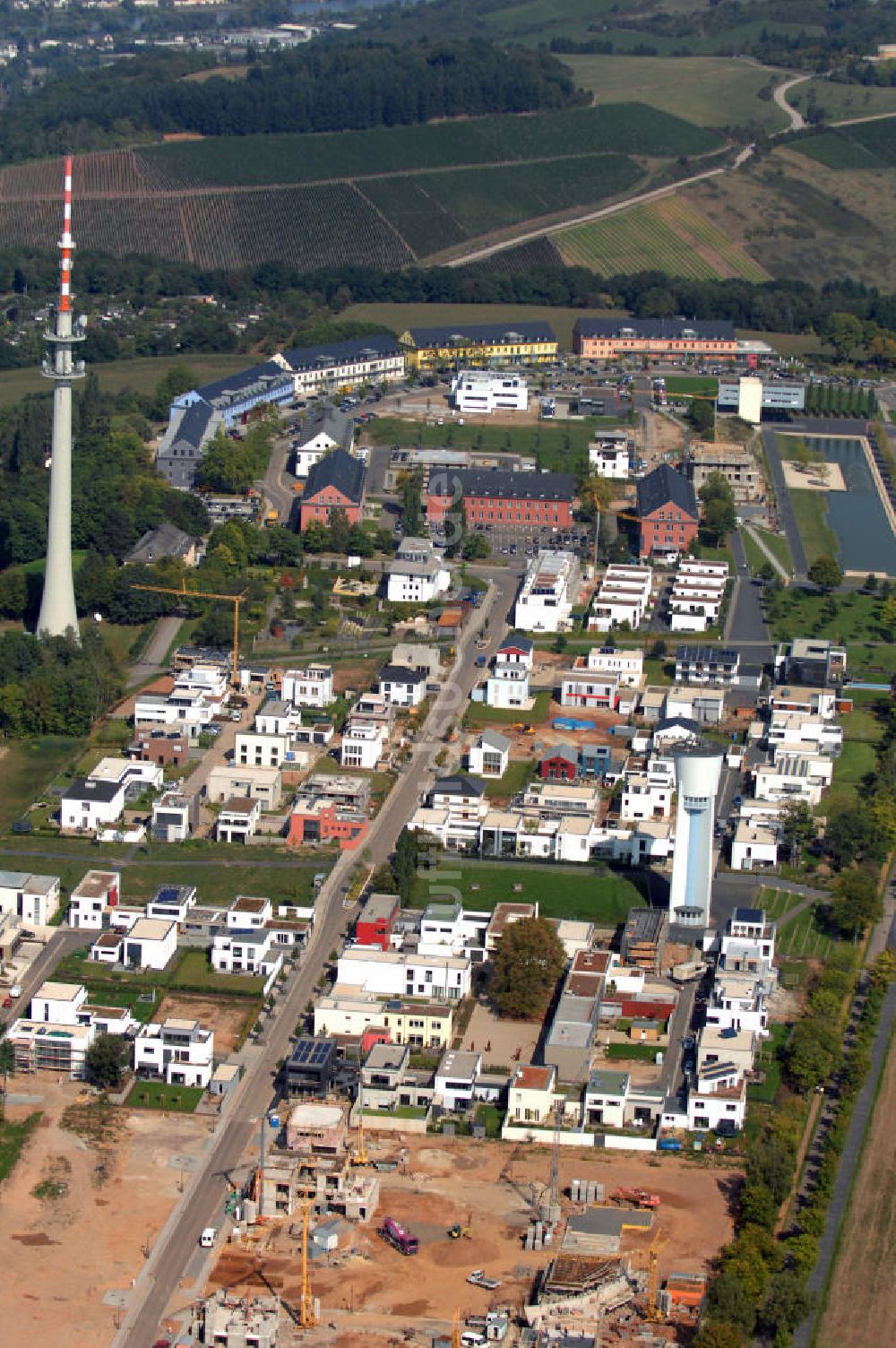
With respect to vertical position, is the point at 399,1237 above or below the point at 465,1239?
above

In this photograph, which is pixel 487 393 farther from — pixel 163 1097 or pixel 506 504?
pixel 163 1097

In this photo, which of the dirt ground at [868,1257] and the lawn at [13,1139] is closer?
the dirt ground at [868,1257]


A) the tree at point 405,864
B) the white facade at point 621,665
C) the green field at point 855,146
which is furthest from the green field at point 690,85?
the tree at point 405,864

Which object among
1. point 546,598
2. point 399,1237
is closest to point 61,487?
point 546,598

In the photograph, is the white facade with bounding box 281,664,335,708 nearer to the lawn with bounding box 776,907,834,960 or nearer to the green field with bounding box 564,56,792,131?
the lawn with bounding box 776,907,834,960

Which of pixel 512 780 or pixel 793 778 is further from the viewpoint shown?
pixel 512 780

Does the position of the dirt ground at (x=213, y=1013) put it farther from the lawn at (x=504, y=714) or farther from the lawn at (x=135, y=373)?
the lawn at (x=135, y=373)
